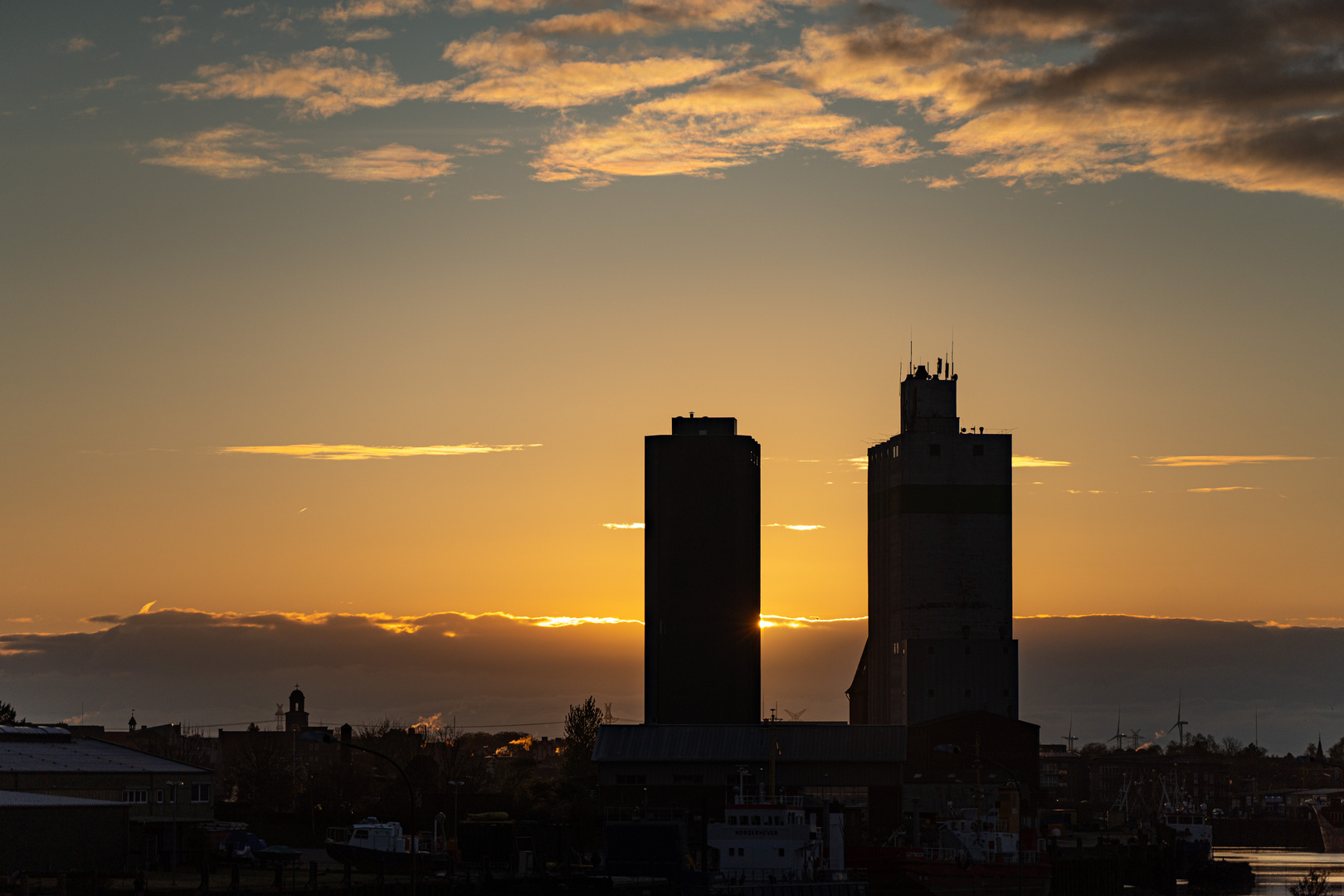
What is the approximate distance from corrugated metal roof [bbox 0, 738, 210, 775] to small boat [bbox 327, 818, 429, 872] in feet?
47.8

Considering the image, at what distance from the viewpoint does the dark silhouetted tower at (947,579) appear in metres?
170

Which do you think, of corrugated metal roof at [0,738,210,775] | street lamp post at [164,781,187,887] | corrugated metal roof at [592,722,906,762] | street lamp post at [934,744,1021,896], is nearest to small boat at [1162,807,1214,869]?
street lamp post at [934,744,1021,896]

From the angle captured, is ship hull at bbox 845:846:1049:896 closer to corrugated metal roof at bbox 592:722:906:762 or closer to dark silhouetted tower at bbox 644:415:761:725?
corrugated metal roof at bbox 592:722:906:762

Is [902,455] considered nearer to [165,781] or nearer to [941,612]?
[941,612]

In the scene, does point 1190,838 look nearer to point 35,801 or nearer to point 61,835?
point 61,835

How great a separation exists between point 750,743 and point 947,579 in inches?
1420

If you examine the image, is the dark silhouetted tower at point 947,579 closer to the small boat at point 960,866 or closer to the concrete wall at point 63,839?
the small boat at point 960,866

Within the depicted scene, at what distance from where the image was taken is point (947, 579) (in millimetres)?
173125

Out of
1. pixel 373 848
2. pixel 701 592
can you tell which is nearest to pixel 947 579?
pixel 701 592

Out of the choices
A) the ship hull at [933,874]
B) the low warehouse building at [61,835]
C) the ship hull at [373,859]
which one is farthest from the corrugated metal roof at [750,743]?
the low warehouse building at [61,835]

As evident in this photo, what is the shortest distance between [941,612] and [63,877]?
109439mm

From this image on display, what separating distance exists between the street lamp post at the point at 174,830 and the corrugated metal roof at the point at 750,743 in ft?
136

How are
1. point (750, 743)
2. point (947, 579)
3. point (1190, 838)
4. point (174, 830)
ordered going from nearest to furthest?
1. point (174, 830)
2. point (750, 743)
3. point (1190, 838)
4. point (947, 579)

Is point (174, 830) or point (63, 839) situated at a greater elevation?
A: point (63, 839)
